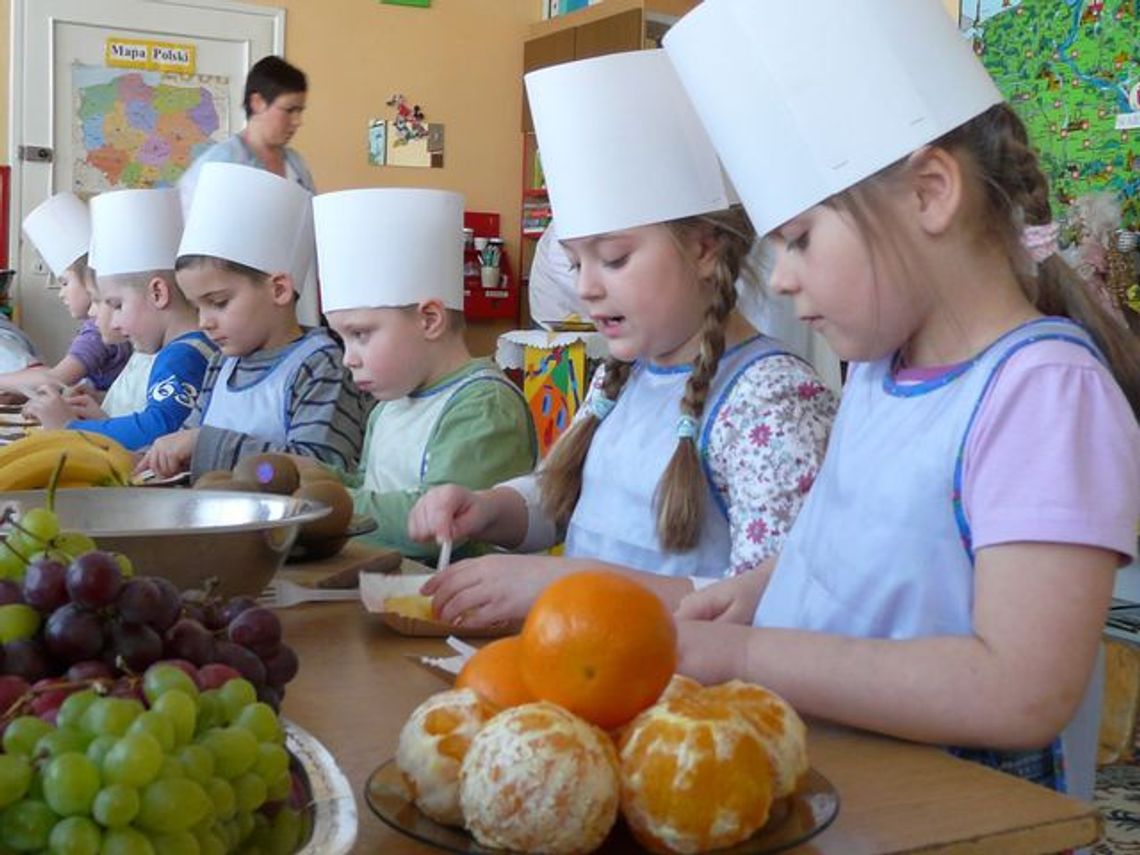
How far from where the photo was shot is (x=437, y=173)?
662 centimetres

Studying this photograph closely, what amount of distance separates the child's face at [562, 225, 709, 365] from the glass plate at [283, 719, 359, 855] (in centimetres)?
94

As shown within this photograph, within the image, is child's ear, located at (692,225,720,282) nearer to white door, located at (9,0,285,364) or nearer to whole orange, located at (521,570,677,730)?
whole orange, located at (521,570,677,730)

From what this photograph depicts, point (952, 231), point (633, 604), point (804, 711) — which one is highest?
point (952, 231)

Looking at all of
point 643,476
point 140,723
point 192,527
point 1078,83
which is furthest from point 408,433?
point 1078,83

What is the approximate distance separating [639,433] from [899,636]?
23.5 inches

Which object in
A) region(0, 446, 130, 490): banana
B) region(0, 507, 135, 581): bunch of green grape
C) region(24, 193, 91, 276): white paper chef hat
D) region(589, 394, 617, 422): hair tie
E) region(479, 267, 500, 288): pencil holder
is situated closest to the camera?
region(0, 507, 135, 581): bunch of green grape

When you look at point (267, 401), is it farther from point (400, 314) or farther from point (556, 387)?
point (556, 387)

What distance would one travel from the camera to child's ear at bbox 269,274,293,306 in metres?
2.59

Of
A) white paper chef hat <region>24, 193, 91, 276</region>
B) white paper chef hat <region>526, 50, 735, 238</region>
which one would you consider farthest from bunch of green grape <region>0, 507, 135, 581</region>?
white paper chef hat <region>24, 193, 91, 276</region>

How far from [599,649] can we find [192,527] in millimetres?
446

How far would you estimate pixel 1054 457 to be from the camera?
0.94 metres

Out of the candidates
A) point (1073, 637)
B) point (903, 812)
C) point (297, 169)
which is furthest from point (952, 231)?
point (297, 169)

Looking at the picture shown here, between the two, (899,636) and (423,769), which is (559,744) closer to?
(423,769)

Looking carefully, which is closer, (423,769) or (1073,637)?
(423,769)
